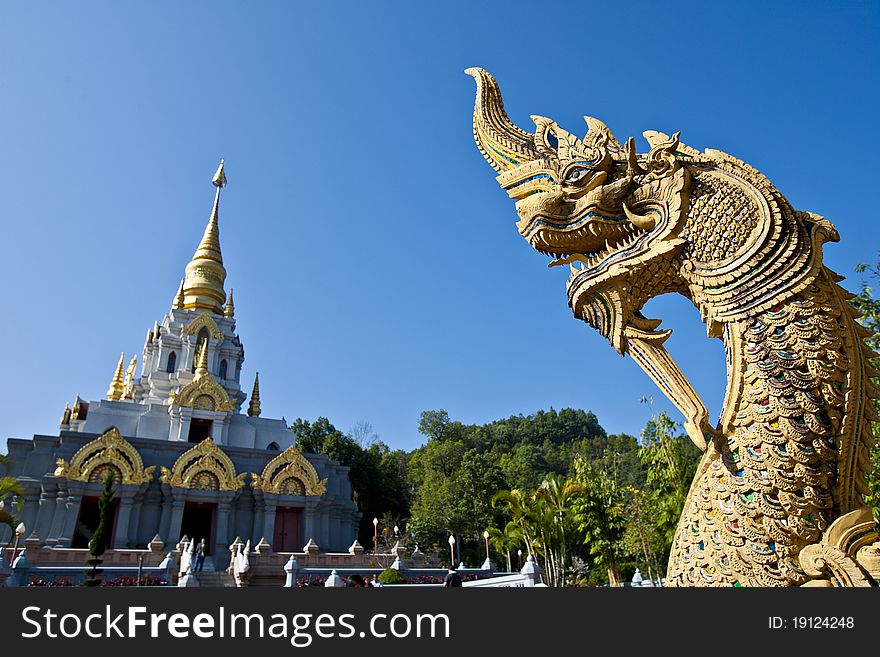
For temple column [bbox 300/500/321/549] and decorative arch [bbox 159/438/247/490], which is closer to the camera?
decorative arch [bbox 159/438/247/490]

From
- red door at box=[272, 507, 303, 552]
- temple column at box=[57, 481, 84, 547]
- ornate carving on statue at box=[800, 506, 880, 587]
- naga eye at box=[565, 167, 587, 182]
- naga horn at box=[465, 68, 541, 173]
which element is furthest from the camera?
red door at box=[272, 507, 303, 552]

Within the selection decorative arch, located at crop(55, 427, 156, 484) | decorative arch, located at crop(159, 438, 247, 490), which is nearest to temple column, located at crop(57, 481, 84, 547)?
decorative arch, located at crop(55, 427, 156, 484)

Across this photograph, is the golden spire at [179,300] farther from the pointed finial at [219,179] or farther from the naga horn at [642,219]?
the naga horn at [642,219]

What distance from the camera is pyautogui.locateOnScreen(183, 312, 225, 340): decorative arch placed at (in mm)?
33531

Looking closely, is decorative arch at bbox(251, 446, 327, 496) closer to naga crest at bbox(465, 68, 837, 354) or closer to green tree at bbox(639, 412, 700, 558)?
green tree at bbox(639, 412, 700, 558)

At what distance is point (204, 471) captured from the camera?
87.6 feet

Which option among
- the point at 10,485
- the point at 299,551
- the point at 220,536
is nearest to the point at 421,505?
the point at 299,551

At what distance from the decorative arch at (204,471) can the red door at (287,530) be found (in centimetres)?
230

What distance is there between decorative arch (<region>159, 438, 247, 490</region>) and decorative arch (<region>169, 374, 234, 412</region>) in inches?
131

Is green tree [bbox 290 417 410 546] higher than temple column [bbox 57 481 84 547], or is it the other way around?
green tree [bbox 290 417 410 546]

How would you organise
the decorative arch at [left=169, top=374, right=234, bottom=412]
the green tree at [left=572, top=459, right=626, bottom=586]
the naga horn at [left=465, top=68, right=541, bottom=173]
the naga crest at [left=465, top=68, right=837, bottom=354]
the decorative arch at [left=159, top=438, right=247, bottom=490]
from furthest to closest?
1. the decorative arch at [left=169, top=374, right=234, bottom=412]
2. the decorative arch at [left=159, top=438, right=247, bottom=490]
3. the green tree at [left=572, top=459, right=626, bottom=586]
4. the naga horn at [left=465, top=68, right=541, bottom=173]
5. the naga crest at [left=465, top=68, right=837, bottom=354]

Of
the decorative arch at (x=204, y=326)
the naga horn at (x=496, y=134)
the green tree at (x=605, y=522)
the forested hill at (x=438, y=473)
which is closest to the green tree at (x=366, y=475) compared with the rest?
the forested hill at (x=438, y=473)

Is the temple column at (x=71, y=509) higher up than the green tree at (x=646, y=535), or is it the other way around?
the temple column at (x=71, y=509)

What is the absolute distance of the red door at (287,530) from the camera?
2723 centimetres
